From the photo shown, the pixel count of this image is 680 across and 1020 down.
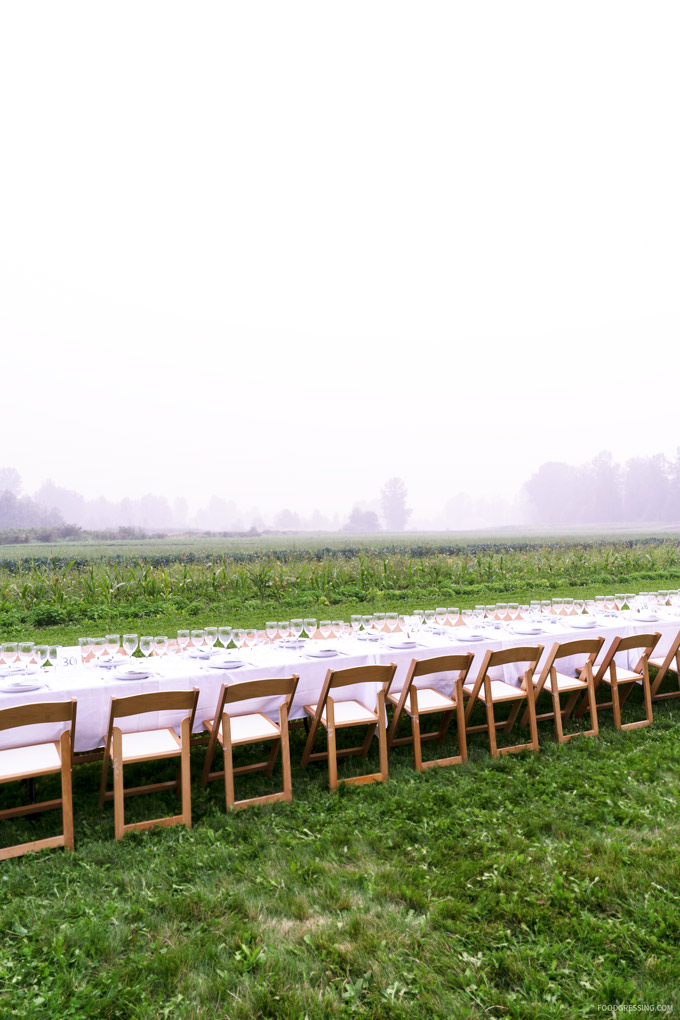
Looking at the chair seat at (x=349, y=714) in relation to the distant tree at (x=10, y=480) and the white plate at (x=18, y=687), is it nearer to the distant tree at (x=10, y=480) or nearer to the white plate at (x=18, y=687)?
the white plate at (x=18, y=687)

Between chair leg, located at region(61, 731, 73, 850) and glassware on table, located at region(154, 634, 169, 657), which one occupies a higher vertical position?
glassware on table, located at region(154, 634, 169, 657)

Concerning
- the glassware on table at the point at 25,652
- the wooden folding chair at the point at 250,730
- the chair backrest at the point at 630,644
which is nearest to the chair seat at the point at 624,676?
the chair backrest at the point at 630,644

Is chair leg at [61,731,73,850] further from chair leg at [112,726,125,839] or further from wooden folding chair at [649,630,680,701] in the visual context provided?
wooden folding chair at [649,630,680,701]

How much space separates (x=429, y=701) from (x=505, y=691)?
27.1 inches

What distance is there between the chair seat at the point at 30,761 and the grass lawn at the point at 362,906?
44 centimetres

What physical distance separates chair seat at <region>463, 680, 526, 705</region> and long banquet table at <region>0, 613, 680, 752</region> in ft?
0.43

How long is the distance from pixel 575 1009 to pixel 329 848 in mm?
1433

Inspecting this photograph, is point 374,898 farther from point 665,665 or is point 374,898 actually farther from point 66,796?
point 665,665

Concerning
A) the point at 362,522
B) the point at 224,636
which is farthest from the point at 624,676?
the point at 362,522

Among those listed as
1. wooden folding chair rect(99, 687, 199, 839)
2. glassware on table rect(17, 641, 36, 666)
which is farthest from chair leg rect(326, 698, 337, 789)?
glassware on table rect(17, 641, 36, 666)

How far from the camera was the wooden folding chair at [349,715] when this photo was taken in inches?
155

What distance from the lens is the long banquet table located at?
3.75 m

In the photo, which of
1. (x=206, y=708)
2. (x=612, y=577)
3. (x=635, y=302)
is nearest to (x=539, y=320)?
(x=635, y=302)

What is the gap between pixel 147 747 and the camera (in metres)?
3.63
